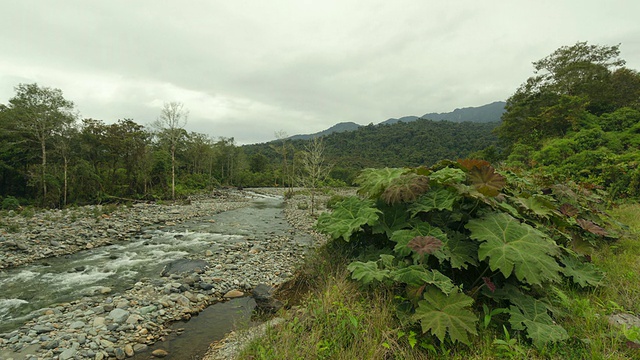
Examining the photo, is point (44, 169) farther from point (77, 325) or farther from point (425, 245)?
point (425, 245)

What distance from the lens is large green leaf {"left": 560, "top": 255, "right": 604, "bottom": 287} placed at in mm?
2686

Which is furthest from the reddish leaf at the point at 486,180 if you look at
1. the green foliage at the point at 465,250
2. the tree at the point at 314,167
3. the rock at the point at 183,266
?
the tree at the point at 314,167

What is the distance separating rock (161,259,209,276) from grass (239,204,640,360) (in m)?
5.00

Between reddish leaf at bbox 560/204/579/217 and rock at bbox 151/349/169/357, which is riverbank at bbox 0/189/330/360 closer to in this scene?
rock at bbox 151/349/169/357

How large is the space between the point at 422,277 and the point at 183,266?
282 inches

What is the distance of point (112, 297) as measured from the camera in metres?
5.64

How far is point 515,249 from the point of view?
220cm

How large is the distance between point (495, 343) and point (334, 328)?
1.32m

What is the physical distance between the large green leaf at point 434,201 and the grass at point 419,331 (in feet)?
3.10

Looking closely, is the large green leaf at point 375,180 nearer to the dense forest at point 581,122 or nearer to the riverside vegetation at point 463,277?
the riverside vegetation at point 463,277

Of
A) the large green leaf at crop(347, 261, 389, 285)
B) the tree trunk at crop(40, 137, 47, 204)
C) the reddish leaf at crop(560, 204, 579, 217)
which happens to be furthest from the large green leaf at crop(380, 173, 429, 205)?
the tree trunk at crop(40, 137, 47, 204)

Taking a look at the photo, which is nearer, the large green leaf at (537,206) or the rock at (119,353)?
the large green leaf at (537,206)

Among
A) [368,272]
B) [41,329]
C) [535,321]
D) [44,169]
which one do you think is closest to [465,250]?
[535,321]

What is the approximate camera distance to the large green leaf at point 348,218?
3062 mm
